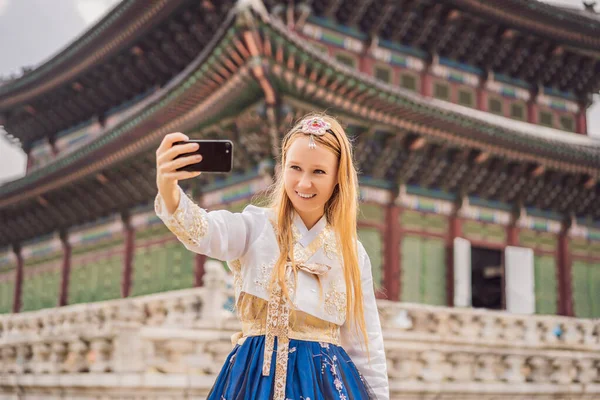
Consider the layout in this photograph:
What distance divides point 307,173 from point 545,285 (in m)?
13.2

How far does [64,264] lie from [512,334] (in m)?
11.0

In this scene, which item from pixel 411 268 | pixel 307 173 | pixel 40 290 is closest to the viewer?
pixel 307 173

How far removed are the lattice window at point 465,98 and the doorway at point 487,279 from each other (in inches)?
132

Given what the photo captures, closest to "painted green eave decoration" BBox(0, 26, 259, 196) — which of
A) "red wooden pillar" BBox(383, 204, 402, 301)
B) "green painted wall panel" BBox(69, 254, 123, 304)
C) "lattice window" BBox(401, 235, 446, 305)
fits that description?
"green painted wall panel" BBox(69, 254, 123, 304)

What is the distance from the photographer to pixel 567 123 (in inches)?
662

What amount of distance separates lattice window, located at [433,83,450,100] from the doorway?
Result: 3.39m

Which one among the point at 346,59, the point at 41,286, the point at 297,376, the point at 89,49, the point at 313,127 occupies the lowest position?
the point at 297,376

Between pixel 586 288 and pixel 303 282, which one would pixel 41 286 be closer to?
pixel 586 288

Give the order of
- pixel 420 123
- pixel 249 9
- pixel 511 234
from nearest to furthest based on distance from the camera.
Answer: pixel 249 9, pixel 420 123, pixel 511 234

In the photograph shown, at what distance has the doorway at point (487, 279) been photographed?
14.3 metres

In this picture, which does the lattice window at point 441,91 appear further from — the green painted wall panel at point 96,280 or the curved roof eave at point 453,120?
the green painted wall panel at point 96,280

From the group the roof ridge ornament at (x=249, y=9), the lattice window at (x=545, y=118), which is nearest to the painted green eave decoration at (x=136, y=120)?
the roof ridge ornament at (x=249, y=9)

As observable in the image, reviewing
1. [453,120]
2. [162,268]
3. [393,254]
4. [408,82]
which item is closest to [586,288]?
[393,254]

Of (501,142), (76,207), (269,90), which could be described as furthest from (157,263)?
(501,142)
